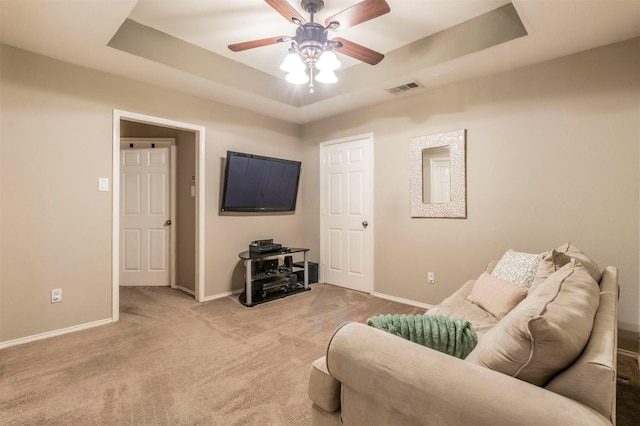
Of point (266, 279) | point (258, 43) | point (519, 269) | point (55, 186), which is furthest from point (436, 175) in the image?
point (55, 186)

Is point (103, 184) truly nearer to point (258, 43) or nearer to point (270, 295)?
point (258, 43)

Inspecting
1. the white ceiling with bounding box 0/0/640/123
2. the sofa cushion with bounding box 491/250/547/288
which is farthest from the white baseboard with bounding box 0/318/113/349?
the sofa cushion with bounding box 491/250/547/288

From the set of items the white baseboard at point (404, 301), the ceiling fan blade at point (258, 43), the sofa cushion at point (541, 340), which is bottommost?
the white baseboard at point (404, 301)

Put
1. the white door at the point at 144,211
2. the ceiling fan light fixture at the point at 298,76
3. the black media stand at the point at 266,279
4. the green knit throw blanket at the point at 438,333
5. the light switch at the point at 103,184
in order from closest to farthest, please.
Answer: the green knit throw blanket at the point at 438,333
the ceiling fan light fixture at the point at 298,76
the light switch at the point at 103,184
the black media stand at the point at 266,279
the white door at the point at 144,211

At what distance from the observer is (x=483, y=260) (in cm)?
310

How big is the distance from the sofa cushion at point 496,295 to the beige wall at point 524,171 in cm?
97

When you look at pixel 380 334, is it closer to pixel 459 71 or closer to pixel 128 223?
pixel 459 71

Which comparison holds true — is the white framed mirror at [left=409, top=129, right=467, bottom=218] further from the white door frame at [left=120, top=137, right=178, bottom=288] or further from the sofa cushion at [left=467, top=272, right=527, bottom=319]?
the white door frame at [left=120, top=137, right=178, bottom=288]

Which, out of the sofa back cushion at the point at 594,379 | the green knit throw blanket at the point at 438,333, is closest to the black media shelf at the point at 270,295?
the green knit throw blanket at the point at 438,333

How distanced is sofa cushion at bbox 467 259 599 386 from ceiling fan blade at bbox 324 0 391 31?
176 cm

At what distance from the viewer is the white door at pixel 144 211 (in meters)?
4.41

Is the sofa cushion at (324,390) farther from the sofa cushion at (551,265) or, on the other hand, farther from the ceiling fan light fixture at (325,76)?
the ceiling fan light fixture at (325,76)

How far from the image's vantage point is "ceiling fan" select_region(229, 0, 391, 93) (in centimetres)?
198

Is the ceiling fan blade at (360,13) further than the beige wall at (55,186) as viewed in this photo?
No
